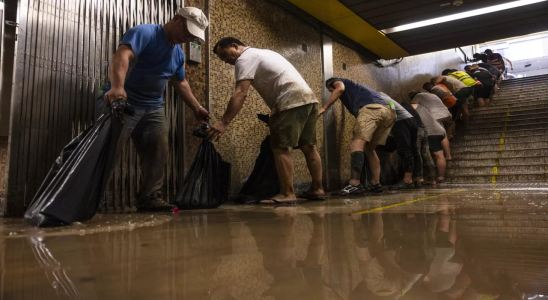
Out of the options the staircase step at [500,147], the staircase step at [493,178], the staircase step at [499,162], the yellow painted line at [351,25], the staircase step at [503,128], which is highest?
the yellow painted line at [351,25]

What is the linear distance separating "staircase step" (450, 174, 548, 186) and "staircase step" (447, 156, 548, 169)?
0.98 feet

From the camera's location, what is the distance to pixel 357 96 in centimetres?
449

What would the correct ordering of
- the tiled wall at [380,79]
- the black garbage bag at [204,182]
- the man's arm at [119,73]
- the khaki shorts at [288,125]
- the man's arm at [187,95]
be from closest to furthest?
the man's arm at [119,73], the black garbage bag at [204,182], the khaki shorts at [288,125], the man's arm at [187,95], the tiled wall at [380,79]

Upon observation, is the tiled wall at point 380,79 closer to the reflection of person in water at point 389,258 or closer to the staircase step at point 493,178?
the staircase step at point 493,178

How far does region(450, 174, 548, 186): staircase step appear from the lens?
5258 millimetres

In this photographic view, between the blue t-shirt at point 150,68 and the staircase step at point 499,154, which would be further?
the staircase step at point 499,154

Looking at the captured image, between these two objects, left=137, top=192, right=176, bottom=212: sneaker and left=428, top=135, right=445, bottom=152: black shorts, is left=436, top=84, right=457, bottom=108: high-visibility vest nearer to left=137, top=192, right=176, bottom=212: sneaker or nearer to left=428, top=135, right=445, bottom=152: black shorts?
left=428, top=135, right=445, bottom=152: black shorts

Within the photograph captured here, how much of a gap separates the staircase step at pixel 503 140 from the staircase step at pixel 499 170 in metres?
0.83

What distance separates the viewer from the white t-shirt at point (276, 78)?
2.79 meters

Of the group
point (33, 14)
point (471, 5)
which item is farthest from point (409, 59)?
point (33, 14)

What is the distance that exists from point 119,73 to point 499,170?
592 centimetres

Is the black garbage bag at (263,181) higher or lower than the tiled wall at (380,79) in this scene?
lower

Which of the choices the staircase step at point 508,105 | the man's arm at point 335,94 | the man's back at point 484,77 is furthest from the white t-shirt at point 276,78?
the man's back at point 484,77

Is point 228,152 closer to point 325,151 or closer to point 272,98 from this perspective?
point 272,98
